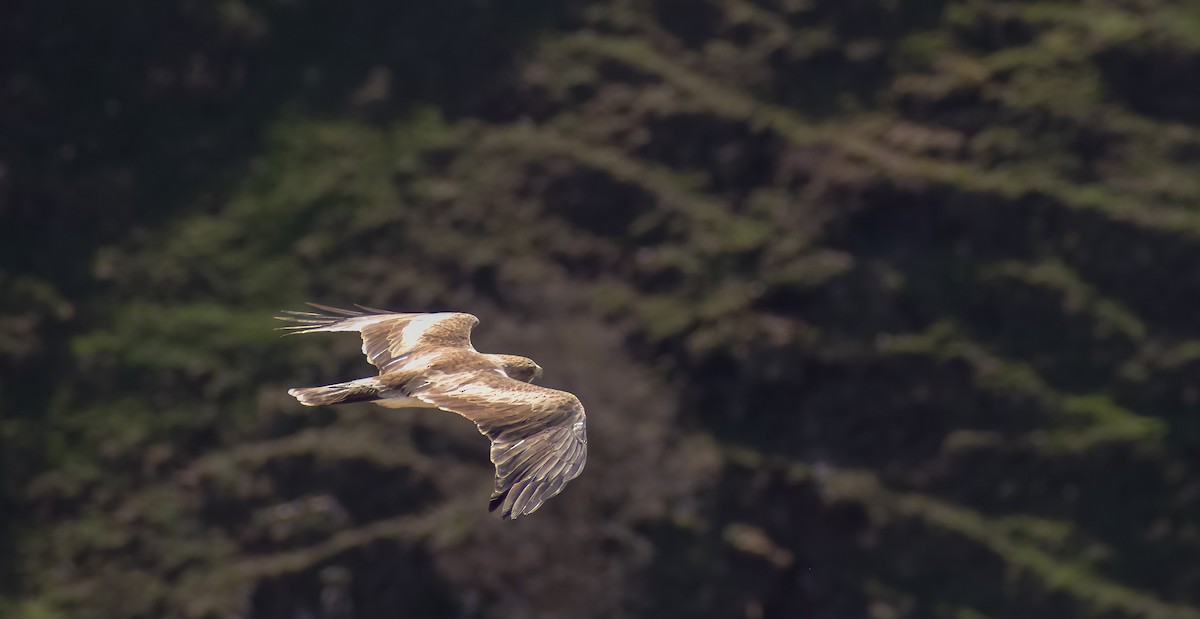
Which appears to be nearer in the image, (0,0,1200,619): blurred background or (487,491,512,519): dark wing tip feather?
(487,491,512,519): dark wing tip feather

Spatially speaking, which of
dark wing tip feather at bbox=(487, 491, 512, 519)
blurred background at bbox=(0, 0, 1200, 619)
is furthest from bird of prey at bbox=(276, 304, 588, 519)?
blurred background at bbox=(0, 0, 1200, 619)

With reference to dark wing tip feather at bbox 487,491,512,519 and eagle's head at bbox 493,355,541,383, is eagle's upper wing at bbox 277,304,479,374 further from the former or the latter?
dark wing tip feather at bbox 487,491,512,519

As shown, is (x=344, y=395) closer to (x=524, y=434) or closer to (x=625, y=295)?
(x=524, y=434)

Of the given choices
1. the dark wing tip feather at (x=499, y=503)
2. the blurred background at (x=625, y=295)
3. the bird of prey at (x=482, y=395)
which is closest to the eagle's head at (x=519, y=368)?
the bird of prey at (x=482, y=395)

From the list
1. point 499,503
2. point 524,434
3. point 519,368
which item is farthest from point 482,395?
point 499,503

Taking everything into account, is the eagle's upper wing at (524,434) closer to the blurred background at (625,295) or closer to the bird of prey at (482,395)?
the bird of prey at (482,395)

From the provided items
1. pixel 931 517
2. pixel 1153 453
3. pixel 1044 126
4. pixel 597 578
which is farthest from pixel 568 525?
pixel 1044 126
